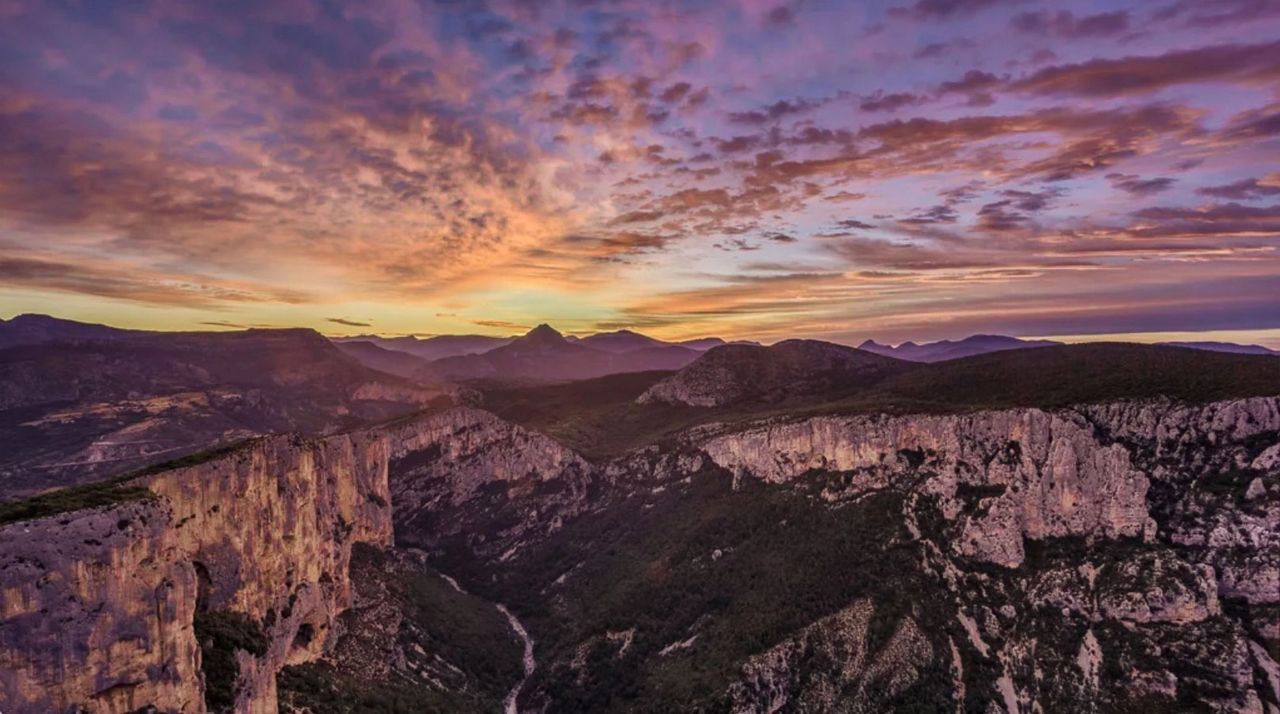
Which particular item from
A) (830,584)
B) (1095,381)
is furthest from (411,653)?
(1095,381)

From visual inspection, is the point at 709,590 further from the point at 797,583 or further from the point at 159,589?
the point at 159,589

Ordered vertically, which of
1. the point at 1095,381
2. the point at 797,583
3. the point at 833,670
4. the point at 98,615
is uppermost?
the point at 1095,381

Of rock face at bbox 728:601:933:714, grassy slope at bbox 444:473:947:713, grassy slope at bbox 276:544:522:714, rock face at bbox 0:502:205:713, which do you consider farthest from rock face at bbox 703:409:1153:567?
rock face at bbox 0:502:205:713

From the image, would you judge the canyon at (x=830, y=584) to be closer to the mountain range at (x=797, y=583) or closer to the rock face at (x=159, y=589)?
the rock face at (x=159, y=589)

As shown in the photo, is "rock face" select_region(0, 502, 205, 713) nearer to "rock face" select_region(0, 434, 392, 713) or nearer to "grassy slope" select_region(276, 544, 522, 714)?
"rock face" select_region(0, 434, 392, 713)

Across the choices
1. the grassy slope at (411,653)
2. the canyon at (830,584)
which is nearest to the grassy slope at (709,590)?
the canyon at (830,584)

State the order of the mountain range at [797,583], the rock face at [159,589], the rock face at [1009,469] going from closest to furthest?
the rock face at [159,589], the mountain range at [797,583], the rock face at [1009,469]

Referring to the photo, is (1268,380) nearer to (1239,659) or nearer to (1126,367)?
(1126,367)

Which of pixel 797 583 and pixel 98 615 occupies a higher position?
pixel 98 615

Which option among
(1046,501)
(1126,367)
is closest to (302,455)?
(1046,501)
